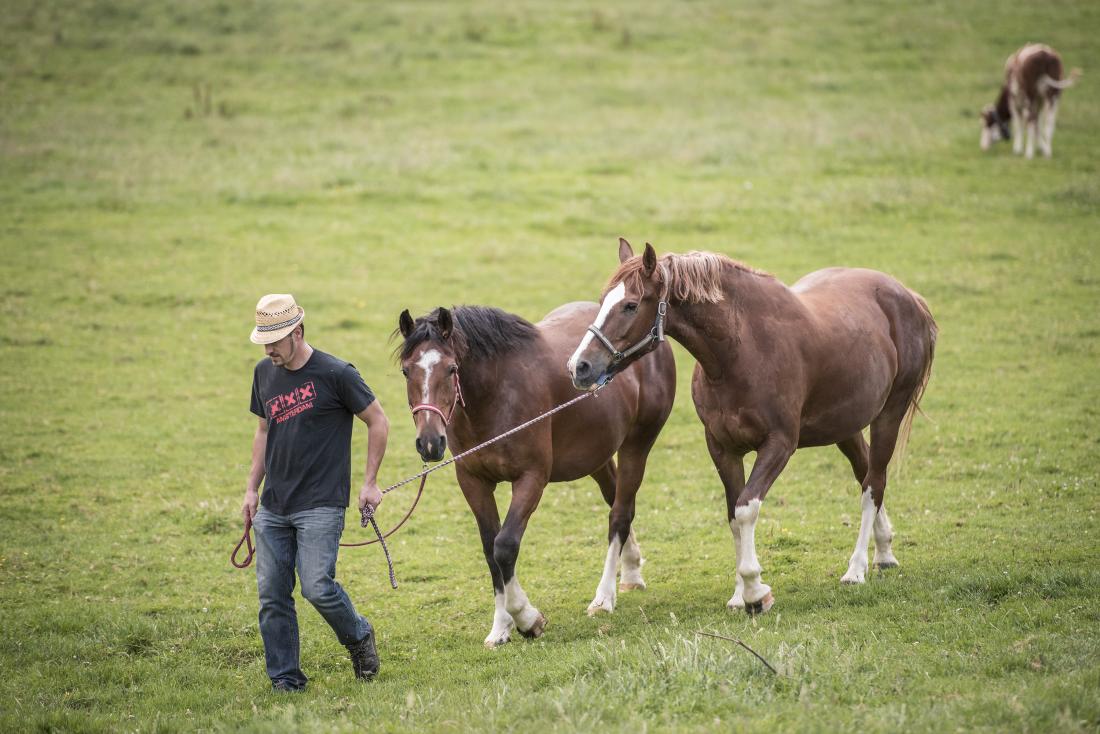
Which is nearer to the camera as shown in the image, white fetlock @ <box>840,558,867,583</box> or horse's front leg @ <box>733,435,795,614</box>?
horse's front leg @ <box>733,435,795,614</box>

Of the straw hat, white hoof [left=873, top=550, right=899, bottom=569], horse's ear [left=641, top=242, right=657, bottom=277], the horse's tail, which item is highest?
horse's ear [left=641, top=242, right=657, bottom=277]

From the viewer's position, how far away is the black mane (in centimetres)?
768

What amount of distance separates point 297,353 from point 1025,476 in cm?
860

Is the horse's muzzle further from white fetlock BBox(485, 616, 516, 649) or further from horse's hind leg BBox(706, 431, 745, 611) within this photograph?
horse's hind leg BBox(706, 431, 745, 611)

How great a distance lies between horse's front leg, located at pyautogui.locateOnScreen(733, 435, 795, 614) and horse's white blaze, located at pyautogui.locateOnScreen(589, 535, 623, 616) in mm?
1334

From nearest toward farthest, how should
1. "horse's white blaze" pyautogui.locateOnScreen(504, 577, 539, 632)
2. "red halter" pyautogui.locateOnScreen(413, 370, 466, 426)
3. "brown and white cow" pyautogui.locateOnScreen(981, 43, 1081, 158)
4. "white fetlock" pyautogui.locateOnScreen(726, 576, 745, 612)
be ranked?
"red halter" pyautogui.locateOnScreen(413, 370, 466, 426)
"horse's white blaze" pyautogui.locateOnScreen(504, 577, 539, 632)
"white fetlock" pyautogui.locateOnScreen(726, 576, 745, 612)
"brown and white cow" pyautogui.locateOnScreen(981, 43, 1081, 158)

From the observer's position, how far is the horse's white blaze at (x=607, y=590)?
9.09 m

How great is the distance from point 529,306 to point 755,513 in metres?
11.3

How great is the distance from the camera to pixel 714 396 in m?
8.38

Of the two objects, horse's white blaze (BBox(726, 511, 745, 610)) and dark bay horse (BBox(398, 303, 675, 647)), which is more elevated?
dark bay horse (BBox(398, 303, 675, 647))

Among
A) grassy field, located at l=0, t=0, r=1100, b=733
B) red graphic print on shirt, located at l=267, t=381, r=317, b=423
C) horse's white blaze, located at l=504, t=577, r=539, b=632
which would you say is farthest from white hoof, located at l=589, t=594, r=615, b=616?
red graphic print on shirt, located at l=267, t=381, r=317, b=423

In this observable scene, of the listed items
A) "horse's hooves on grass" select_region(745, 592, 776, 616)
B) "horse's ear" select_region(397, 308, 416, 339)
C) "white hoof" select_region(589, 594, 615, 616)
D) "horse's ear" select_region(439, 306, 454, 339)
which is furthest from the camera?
"white hoof" select_region(589, 594, 615, 616)

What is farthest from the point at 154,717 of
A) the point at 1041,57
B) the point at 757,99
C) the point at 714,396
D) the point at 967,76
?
the point at 967,76

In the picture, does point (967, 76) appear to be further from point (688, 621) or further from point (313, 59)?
point (688, 621)
